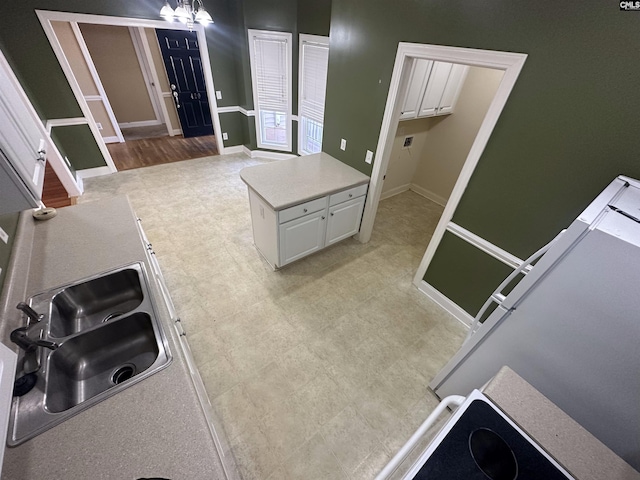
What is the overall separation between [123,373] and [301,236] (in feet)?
5.34

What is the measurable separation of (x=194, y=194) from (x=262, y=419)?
3.23 meters

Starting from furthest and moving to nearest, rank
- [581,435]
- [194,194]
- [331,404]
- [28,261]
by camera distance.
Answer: [194,194], [331,404], [28,261], [581,435]

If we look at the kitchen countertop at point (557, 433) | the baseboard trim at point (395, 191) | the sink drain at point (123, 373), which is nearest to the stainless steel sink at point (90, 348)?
the sink drain at point (123, 373)

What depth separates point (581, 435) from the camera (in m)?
0.92

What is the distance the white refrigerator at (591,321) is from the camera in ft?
2.77

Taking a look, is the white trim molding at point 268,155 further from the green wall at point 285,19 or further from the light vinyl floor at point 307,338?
the light vinyl floor at point 307,338

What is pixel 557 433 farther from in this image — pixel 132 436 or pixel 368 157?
pixel 368 157

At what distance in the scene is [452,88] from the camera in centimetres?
311

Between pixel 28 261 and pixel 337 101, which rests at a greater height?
pixel 337 101

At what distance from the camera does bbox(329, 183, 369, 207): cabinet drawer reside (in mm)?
2496

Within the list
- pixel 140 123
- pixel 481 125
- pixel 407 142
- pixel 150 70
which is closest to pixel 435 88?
pixel 407 142

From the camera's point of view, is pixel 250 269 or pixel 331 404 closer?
pixel 331 404

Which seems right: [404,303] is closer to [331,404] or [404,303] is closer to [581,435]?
[331,404]

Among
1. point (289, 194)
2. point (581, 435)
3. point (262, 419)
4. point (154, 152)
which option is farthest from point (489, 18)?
point (154, 152)
